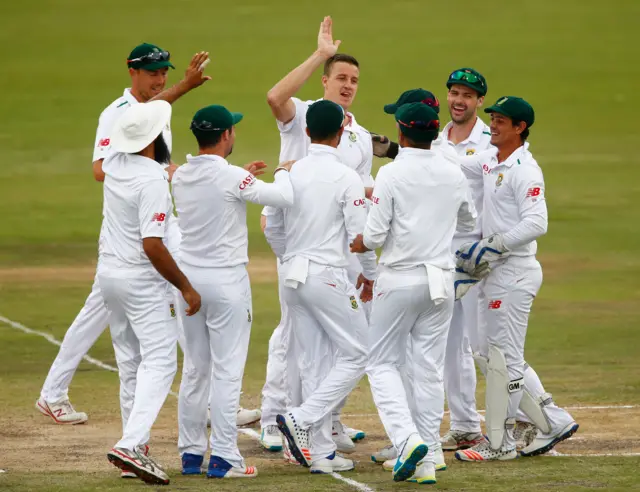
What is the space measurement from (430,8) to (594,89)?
23.0 feet

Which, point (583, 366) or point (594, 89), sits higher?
point (594, 89)

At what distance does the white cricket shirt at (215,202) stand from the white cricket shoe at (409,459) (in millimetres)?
1501

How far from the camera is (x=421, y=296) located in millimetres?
8195

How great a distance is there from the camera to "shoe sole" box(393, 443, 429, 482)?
7805 mm

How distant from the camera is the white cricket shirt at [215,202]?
8234 mm

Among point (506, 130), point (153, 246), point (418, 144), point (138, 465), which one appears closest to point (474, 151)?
point (506, 130)

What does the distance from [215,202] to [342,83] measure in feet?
6.02

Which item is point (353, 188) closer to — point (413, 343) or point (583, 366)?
point (413, 343)

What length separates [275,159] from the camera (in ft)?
89.5

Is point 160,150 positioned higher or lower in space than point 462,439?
higher

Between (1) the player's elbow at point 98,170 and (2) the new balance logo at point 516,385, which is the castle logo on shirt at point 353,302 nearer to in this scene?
(2) the new balance logo at point 516,385

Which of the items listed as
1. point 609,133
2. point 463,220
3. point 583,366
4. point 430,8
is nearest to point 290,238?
point 463,220

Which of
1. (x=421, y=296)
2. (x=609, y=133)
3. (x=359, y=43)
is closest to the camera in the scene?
(x=421, y=296)

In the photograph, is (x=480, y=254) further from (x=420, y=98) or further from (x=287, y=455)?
(x=287, y=455)
